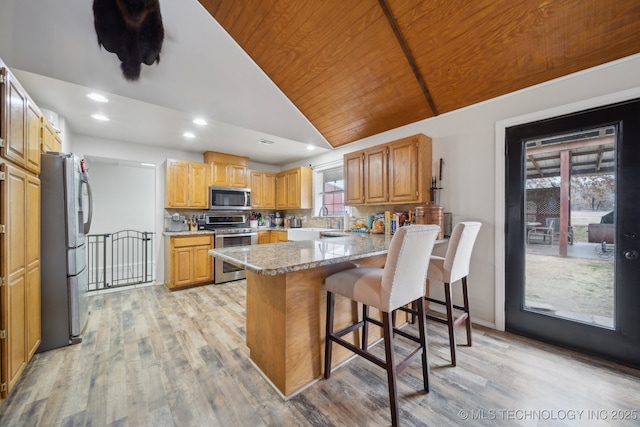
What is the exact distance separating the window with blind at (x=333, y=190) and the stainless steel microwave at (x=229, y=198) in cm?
152

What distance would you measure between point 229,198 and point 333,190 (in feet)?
6.53

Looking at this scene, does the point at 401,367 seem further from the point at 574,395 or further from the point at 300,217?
the point at 300,217

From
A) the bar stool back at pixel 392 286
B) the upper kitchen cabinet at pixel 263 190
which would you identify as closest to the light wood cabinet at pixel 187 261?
the upper kitchen cabinet at pixel 263 190

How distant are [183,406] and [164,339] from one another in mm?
1028

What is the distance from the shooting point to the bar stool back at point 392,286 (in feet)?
4.45

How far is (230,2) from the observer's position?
2.09m

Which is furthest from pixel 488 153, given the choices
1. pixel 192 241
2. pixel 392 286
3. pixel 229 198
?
pixel 192 241

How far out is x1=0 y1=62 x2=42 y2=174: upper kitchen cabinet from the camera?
59.0 inches

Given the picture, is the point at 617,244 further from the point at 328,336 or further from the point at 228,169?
the point at 228,169

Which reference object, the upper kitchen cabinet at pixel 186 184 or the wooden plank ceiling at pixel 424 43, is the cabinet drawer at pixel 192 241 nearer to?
the upper kitchen cabinet at pixel 186 184

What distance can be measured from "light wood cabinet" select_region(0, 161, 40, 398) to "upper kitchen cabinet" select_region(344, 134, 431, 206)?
3204 mm

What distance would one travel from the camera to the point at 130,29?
2141 mm

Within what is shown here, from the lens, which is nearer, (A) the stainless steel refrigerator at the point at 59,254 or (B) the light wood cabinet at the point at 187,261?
(A) the stainless steel refrigerator at the point at 59,254

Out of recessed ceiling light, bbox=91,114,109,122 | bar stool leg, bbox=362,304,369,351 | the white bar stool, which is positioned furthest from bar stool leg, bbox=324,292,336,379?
recessed ceiling light, bbox=91,114,109,122
